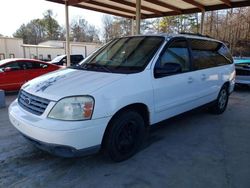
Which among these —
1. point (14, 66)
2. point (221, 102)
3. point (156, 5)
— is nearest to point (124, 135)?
point (221, 102)

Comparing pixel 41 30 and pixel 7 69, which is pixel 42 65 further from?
pixel 41 30

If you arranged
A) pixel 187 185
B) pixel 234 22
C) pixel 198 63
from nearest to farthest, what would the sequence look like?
pixel 187 185 < pixel 198 63 < pixel 234 22

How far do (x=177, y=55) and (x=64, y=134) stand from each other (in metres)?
2.45

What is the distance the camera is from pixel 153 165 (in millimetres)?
3355

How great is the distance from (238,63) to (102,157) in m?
8.37

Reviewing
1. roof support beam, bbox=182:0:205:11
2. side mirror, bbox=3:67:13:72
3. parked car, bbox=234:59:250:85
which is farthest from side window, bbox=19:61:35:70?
parked car, bbox=234:59:250:85

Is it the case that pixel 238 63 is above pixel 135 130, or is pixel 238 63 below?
above

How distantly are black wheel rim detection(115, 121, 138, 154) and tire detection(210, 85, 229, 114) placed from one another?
2.91 metres

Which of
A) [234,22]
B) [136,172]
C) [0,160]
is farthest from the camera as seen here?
[234,22]

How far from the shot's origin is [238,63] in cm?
991

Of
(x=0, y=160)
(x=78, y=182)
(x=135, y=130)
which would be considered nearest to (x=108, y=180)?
(x=78, y=182)

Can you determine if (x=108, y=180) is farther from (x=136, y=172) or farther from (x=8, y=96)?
→ (x=8, y=96)

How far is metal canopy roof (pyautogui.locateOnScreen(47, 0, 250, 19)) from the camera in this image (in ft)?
33.5

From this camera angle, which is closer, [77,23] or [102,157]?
[102,157]
